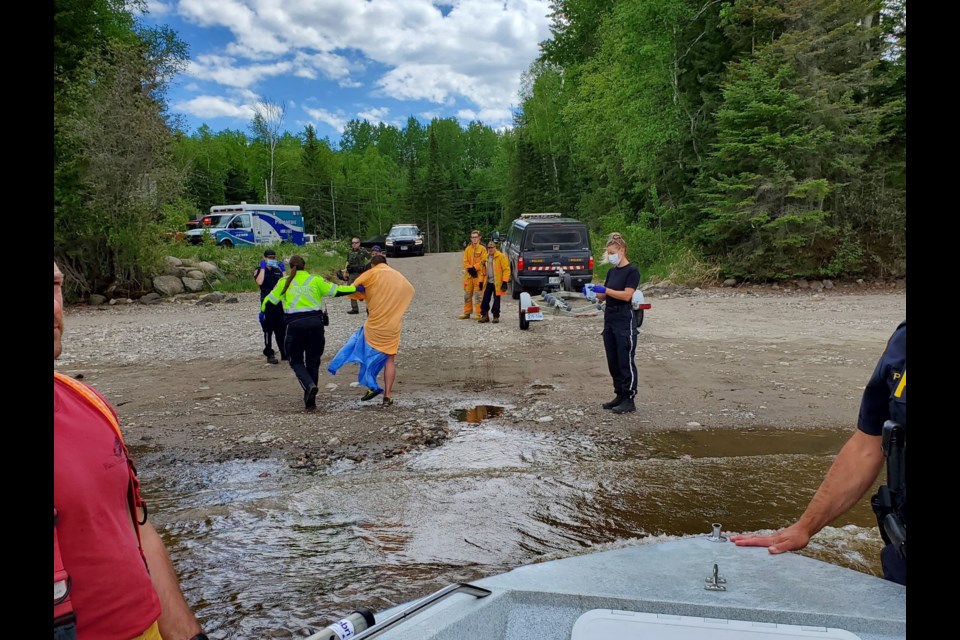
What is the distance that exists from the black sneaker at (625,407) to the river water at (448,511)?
0.84m

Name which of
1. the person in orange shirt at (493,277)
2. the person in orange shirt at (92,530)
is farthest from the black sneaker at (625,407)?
the person in orange shirt at (493,277)

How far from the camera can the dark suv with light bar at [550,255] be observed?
17.7 m

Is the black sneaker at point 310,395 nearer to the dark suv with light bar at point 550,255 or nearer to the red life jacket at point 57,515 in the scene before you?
the red life jacket at point 57,515

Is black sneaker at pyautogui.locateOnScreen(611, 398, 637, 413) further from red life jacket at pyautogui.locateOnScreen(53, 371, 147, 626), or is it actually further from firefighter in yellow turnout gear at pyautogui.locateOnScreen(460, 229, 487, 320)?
firefighter in yellow turnout gear at pyautogui.locateOnScreen(460, 229, 487, 320)

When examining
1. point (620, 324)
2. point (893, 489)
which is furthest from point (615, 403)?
point (893, 489)

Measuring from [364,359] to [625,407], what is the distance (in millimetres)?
3247

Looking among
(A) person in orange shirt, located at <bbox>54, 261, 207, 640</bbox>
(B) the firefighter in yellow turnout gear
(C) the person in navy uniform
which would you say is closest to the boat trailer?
(B) the firefighter in yellow turnout gear

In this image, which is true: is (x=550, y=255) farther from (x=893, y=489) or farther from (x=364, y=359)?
(x=893, y=489)

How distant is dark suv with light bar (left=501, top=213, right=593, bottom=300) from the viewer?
17656mm

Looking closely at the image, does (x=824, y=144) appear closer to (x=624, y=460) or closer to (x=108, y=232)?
(x=624, y=460)

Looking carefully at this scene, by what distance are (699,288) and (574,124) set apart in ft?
57.4

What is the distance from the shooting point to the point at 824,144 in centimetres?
1933

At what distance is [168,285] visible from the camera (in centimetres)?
2064
